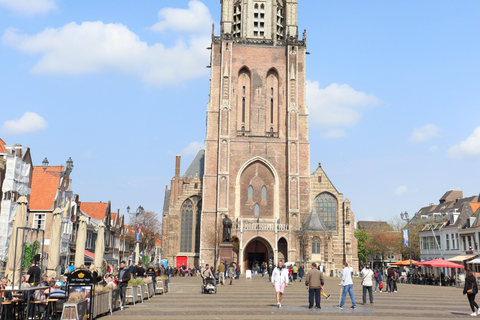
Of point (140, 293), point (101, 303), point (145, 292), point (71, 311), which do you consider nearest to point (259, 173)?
point (145, 292)

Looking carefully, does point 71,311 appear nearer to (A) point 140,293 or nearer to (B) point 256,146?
(A) point 140,293

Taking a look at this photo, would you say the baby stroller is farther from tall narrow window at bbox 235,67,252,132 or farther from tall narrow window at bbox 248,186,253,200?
tall narrow window at bbox 235,67,252,132

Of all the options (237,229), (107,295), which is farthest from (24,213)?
(237,229)

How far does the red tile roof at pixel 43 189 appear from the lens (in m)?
41.4

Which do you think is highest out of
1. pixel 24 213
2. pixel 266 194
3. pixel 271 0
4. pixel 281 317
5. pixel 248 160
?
pixel 271 0

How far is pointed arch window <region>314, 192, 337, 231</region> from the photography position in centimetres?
5675

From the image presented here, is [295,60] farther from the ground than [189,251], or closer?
farther from the ground

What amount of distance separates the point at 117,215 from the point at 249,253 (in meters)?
22.3

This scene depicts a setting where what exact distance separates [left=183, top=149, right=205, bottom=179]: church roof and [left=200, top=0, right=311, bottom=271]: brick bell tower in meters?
14.8

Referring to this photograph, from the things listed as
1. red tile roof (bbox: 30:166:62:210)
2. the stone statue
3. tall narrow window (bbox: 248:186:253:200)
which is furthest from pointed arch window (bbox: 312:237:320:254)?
red tile roof (bbox: 30:166:62:210)

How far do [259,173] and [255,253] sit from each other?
28.8 feet

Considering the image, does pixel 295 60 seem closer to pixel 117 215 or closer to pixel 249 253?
pixel 249 253

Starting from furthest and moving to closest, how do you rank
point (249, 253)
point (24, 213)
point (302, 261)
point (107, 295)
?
point (249, 253), point (302, 261), point (24, 213), point (107, 295)

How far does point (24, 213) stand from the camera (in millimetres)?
17719
